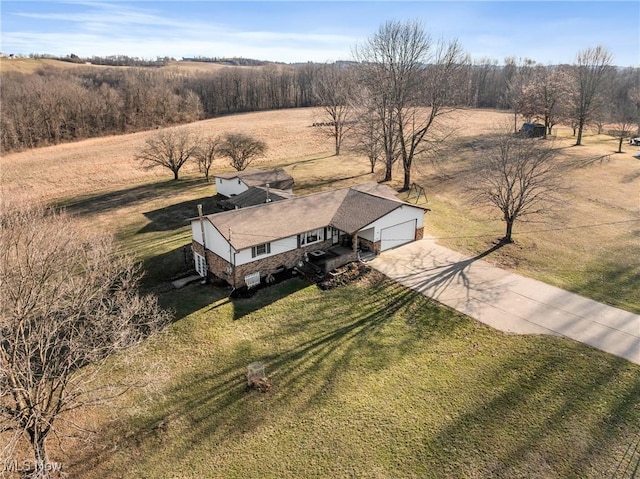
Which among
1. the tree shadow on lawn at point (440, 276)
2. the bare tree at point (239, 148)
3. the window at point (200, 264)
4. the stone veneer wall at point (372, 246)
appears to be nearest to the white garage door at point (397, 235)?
the stone veneer wall at point (372, 246)

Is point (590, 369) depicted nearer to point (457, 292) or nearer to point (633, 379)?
point (633, 379)

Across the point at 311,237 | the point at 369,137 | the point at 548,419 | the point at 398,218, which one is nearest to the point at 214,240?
the point at 311,237

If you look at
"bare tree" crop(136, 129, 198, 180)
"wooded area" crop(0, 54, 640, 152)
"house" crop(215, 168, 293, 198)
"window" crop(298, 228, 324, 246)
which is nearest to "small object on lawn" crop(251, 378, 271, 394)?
"window" crop(298, 228, 324, 246)

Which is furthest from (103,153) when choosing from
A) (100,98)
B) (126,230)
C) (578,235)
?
(578,235)

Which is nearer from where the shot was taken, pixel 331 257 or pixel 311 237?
pixel 331 257

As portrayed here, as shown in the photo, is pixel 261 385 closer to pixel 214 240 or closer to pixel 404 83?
pixel 214 240

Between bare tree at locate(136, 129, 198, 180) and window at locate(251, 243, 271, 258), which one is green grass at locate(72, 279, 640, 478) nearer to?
window at locate(251, 243, 271, 258)
